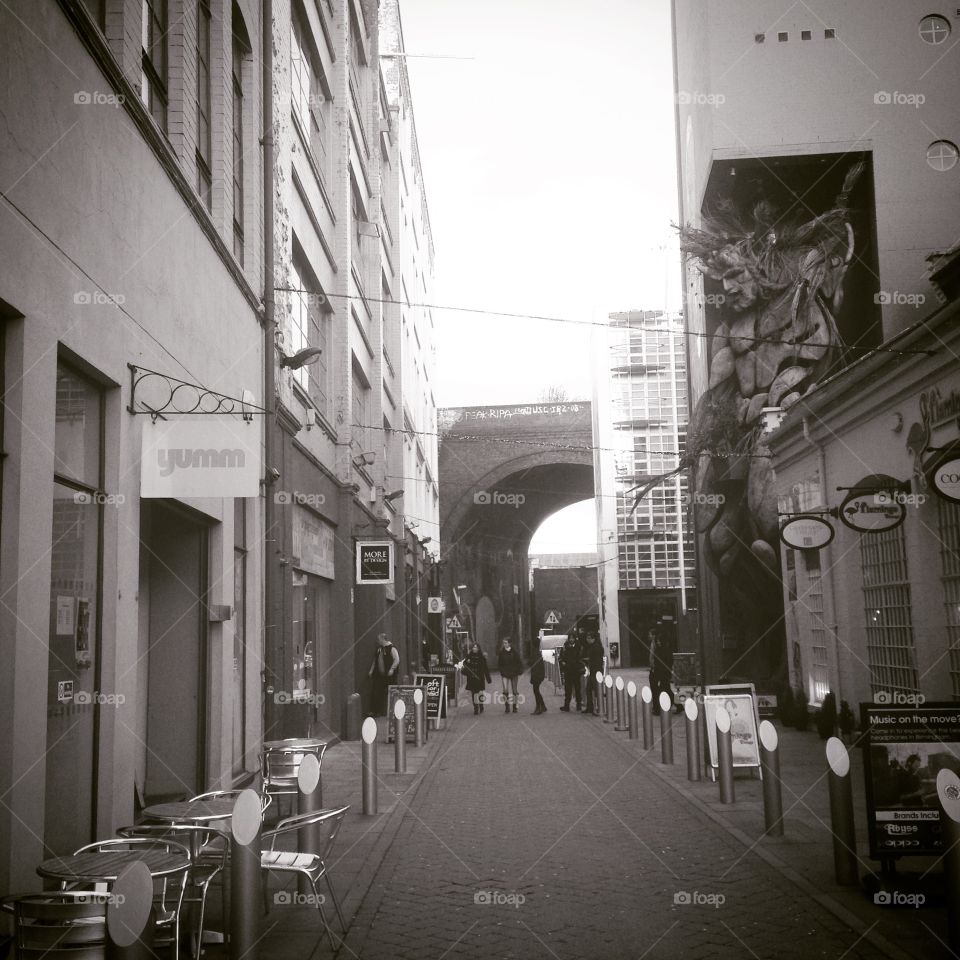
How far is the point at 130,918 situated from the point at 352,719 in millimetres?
13811

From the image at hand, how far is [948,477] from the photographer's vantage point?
9727 millimetres

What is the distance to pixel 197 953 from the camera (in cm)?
525

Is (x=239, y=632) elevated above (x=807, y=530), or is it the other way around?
(x=807, y=530)

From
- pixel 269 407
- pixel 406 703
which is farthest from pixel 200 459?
pixel 406 703

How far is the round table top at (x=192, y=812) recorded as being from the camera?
616 cm

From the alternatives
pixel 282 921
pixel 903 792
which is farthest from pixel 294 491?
pixel 903 792

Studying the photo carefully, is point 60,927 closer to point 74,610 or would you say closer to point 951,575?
point 74,610

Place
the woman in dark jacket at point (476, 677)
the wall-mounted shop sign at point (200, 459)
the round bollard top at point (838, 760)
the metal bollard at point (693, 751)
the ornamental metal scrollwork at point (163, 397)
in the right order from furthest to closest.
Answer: the woman in dark jacket at point (476, 677) → the metal bollard at point (693, 751) → the ornamental metal scrollwork at point (163, 397) → the wall-mounted shop sign at point (200, 459) → the round bollard top at point (838, 760)

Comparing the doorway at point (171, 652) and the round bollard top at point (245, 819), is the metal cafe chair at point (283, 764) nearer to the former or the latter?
the doorway at point (171, 652)

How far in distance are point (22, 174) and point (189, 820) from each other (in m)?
3.66

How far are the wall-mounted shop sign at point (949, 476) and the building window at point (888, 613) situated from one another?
4412 millimetres

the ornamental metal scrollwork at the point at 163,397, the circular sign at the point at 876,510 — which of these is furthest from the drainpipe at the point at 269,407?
the circular sign at the point at 876,510

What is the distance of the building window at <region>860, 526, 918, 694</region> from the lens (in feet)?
45.8

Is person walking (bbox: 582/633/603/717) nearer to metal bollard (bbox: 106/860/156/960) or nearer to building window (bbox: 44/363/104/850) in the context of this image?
building window (bbox: 44/363/104/850)
